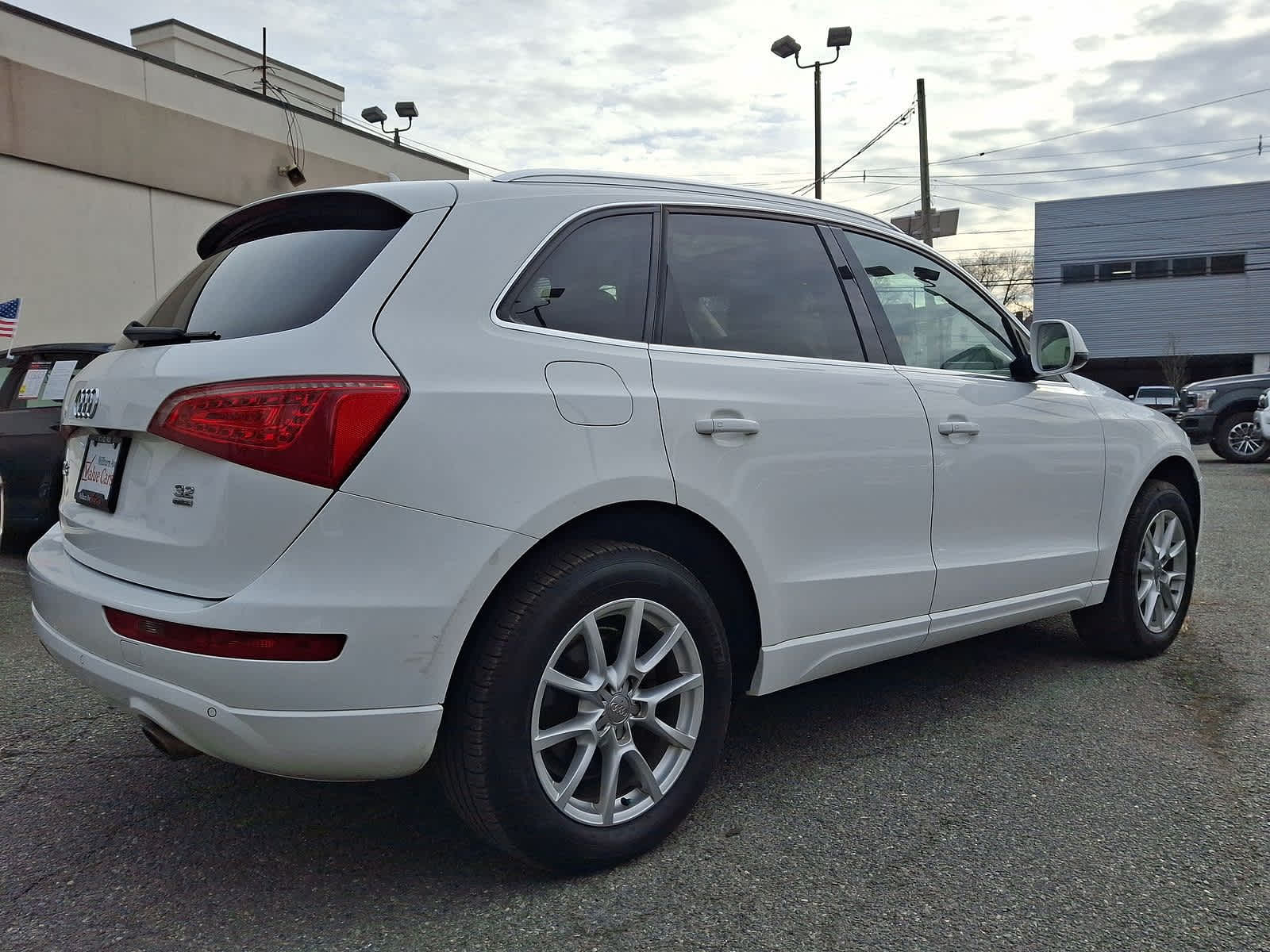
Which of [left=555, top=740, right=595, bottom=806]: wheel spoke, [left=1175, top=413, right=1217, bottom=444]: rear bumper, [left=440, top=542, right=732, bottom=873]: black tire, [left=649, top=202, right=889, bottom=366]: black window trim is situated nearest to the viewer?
[left=440, top=542, right=732, bottom=873]: black tire

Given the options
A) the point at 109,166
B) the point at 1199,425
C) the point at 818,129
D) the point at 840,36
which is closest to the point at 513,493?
the point at 109,166

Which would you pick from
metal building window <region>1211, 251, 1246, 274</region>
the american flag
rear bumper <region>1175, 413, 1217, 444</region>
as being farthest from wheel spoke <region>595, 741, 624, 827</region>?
metal building window <region>1211, 251, 1246, 274</region>

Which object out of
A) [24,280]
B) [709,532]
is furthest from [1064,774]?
[24,280]

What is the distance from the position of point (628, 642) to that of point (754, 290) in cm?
121

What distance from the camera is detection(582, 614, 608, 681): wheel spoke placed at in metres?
2.49

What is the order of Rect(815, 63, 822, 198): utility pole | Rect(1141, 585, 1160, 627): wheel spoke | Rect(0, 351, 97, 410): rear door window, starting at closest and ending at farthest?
Rect(1141, 585, 1160, 627): wheel spoke, Rect(0, 351, 97, 410): rear door window, Rect(815, 63, 822, 198): utility pole

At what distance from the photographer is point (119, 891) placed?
2498 millimetres

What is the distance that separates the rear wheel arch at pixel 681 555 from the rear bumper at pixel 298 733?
141 mm

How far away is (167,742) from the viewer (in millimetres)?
2492

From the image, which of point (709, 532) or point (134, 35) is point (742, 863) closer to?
point (709, 532)

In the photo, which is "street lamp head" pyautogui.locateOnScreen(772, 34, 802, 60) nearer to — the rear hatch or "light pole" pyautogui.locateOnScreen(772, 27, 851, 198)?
"light pole" pyautogui.locateOnScreen(772, 27, 851, 198)

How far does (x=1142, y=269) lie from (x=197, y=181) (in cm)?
4170

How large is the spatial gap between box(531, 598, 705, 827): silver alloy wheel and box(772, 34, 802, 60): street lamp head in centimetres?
2001

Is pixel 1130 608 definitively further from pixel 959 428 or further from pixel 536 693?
pixel 536 693
